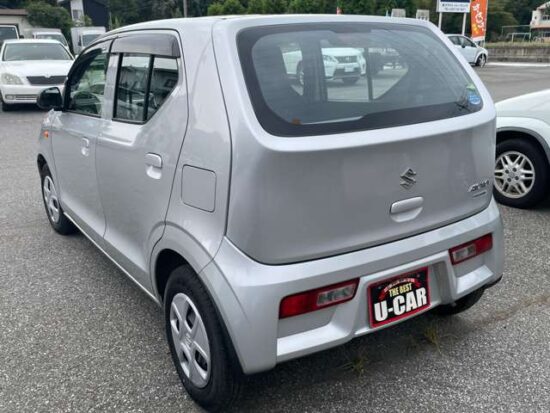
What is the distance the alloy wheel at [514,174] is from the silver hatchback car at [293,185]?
254 cm

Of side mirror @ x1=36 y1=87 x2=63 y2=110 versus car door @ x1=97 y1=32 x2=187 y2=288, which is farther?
side mirror @ x1=36 y1=87 x2=63 y2=110

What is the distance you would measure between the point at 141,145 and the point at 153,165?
177 mm

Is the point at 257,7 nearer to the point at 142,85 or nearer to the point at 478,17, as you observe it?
the point at 478,17

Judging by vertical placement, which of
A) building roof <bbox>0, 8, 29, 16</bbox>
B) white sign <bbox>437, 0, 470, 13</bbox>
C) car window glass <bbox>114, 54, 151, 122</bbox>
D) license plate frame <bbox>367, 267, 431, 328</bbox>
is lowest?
license plate frame <bbox>367, 267, 431, 328</bbox>

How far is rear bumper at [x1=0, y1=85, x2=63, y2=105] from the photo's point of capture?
11.2m

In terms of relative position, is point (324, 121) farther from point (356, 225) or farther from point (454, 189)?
point (454, 189)

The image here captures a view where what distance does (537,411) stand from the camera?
2.24 metres

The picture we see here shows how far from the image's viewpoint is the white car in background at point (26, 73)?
1123 centimetres

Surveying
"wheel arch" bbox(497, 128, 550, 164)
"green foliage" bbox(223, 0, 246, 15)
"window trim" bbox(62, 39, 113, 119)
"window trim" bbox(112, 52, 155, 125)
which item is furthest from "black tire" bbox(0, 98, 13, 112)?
"green foliage" bbox(223, 0, 246, 15)

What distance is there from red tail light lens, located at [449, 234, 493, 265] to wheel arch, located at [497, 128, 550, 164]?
2.53 metres

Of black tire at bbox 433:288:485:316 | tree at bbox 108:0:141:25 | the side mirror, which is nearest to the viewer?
black tire at bbox 433:288:485:316

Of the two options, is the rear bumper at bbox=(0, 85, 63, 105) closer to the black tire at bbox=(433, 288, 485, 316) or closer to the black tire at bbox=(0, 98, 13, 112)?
the black tire at bbox=(0, 98, 13, 112)

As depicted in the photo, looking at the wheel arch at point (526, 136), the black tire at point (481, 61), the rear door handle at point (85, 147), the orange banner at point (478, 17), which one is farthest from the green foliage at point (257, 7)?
the rear door handle at point (85, 147)

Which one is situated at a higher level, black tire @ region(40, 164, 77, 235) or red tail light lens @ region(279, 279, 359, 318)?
red tail light lens @ region(279, 279, 359, 318)
